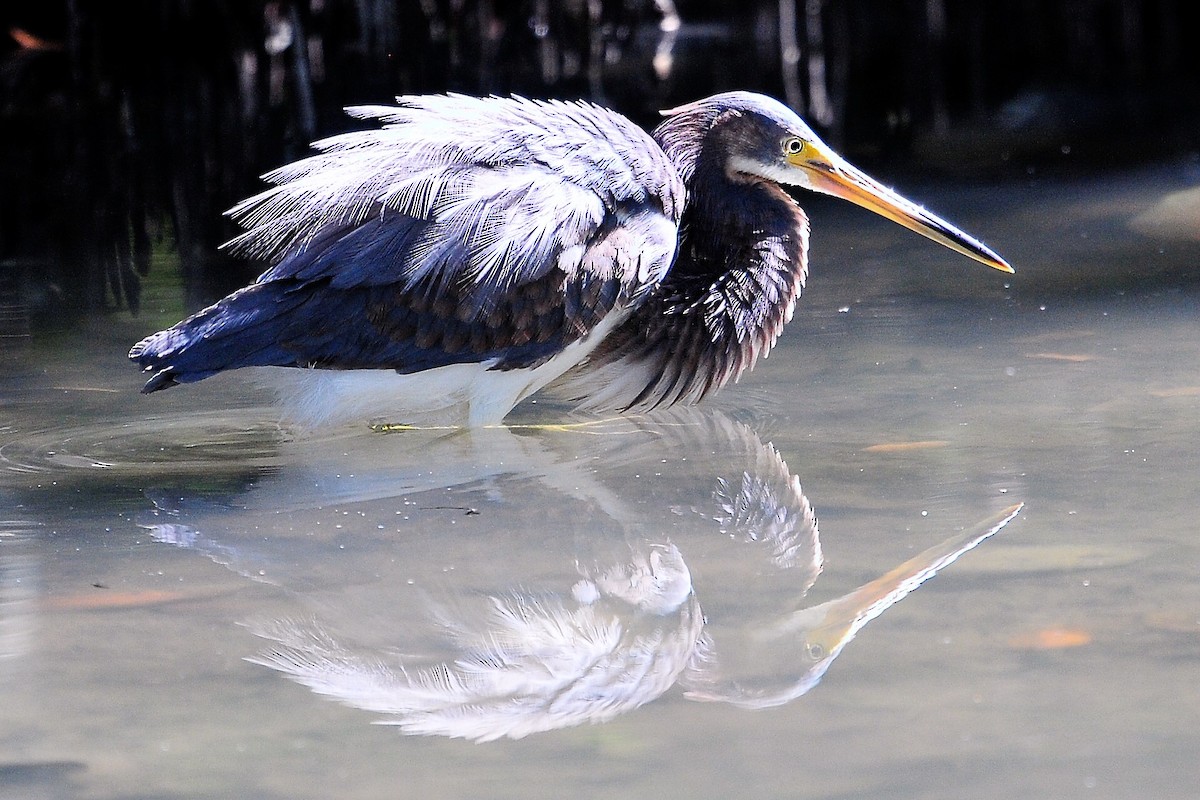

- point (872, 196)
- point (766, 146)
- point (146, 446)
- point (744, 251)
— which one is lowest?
point (146, 446)

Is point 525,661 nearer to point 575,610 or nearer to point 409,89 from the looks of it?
point 575,610

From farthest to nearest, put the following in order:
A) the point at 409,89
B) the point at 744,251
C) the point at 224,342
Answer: the point at 409,89
the point at 744,251
the point at 224,342

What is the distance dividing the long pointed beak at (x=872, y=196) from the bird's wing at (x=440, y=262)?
2.75ft

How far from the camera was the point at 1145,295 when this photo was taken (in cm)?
627

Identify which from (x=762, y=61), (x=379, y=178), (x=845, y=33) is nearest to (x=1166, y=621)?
(x=379, y=178)

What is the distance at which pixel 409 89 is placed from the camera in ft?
40.3

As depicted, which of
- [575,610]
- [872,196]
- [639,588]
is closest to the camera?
[575,610]

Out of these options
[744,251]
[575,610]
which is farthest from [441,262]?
[575,610]

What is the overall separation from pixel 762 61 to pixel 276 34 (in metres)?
4.91

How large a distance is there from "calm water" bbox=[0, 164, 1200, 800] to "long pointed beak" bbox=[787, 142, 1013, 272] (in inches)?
13.8

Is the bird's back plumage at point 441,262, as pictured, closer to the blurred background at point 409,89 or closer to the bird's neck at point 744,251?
the bird's neck at point 744,251

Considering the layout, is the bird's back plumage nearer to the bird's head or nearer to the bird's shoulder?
the bird's shoulder

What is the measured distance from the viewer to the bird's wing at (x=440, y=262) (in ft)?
15.9

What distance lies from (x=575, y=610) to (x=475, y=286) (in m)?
1.73
